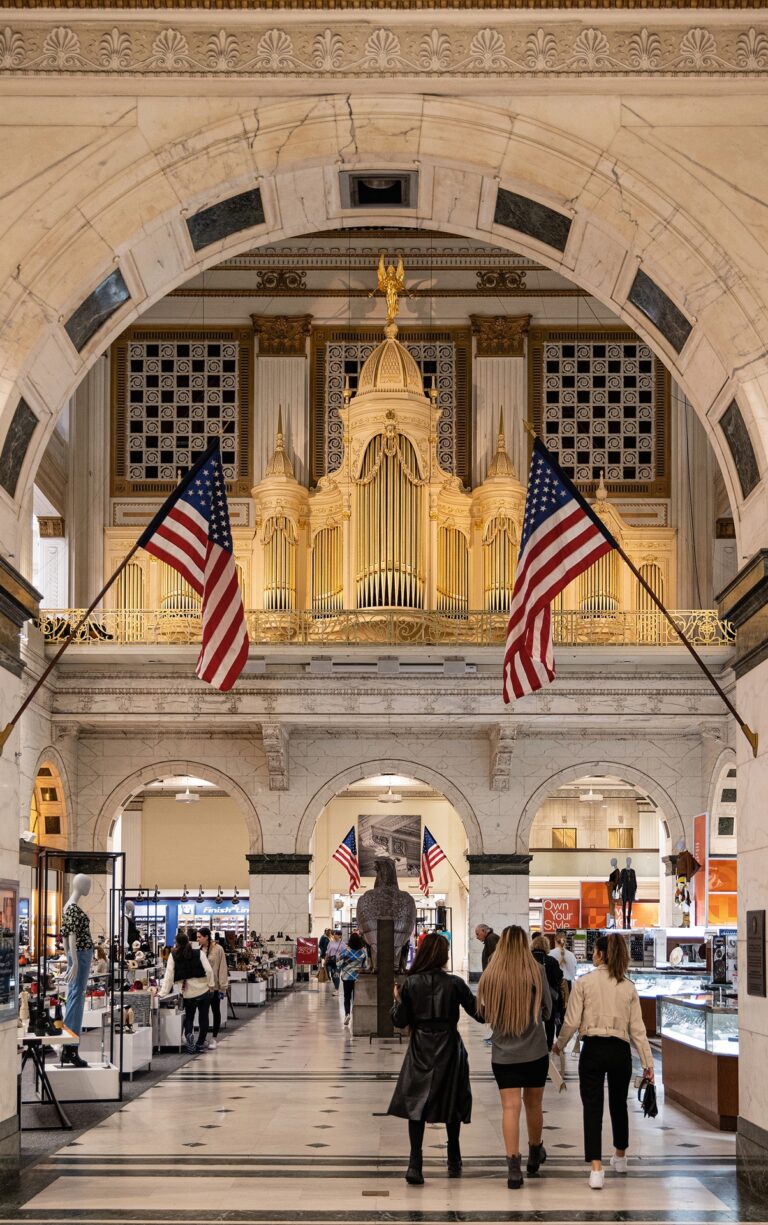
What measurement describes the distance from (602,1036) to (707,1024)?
11.3ft

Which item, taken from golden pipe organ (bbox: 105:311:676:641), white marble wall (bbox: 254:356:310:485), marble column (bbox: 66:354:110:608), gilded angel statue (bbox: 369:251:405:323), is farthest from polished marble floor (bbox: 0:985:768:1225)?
gilded angel statue (bbox: 369:251:405:323)

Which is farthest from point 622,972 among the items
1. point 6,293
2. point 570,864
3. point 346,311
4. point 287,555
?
point 570,864

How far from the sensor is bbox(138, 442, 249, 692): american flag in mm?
12039

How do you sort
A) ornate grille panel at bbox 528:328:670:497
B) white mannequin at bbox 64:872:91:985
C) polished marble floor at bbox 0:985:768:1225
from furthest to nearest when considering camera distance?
1. ornate grille panel at bbox 528:328:670:497
2. white mannequin at bbox 64:872:91:985
3. polished marble floor at bbox 0:985:768:1225

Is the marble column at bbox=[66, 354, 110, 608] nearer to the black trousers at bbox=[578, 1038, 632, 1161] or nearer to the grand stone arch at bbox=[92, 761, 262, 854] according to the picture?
the grand stone arch at bbox=[92, 761, 262, 854]

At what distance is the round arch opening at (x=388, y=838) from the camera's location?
41406mm

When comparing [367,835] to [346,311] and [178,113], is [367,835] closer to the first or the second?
[346,311]

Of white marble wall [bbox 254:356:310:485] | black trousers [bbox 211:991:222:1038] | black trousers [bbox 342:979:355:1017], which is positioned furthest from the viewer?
white marble wall [bbox 254:356:310:485]

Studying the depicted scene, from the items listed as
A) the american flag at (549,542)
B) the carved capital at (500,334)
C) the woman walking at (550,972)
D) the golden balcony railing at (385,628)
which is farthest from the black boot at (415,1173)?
the carved capital at (500,334)

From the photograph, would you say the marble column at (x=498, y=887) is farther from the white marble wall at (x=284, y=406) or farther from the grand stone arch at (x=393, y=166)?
the grand stone arch at (x=393, y=166)

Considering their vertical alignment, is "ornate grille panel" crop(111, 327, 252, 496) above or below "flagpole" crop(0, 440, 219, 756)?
above

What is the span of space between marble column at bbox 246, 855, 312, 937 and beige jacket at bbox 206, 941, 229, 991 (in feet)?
30.0

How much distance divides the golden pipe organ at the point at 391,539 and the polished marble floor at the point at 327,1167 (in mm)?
12821

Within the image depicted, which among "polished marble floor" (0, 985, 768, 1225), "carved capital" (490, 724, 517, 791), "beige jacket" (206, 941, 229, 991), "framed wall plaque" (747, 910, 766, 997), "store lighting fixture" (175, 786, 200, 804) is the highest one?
"carved capital" (490, 724, 517, 791)
